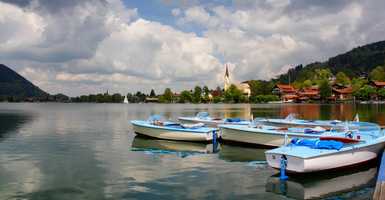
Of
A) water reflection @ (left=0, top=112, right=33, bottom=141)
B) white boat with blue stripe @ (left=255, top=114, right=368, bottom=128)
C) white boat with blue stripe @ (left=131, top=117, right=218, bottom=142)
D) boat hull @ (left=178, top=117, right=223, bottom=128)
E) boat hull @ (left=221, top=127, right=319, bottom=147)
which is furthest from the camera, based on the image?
water reflection @ (left=0, top=112, right=33, bottom=141)

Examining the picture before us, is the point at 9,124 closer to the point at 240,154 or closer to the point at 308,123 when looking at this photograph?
the point at 240,154

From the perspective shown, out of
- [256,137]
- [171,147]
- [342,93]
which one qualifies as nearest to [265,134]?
[256,137]

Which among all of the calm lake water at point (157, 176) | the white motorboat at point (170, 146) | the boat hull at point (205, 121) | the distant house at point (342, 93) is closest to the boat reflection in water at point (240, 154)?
the calm lake water at point (157, 176)

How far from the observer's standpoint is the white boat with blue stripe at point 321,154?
56.8 feet

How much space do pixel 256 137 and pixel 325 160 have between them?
9701mm

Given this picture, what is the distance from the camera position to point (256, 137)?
27531mm

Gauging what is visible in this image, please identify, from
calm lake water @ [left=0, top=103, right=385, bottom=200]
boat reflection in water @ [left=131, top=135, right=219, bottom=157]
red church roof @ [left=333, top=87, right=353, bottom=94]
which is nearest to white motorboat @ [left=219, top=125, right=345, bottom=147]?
calm lake water @ [left=0, top=103, right=385, bottom=200]

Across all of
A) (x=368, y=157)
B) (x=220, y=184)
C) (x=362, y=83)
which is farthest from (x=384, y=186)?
(x=362, y=83)

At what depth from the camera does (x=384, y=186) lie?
11156mm

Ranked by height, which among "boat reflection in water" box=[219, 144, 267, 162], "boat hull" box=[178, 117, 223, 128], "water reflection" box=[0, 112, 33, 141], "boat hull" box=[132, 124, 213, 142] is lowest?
"boat reflection in water" box=[219, 144, 267, 162]

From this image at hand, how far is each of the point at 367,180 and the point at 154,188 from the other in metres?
10.1

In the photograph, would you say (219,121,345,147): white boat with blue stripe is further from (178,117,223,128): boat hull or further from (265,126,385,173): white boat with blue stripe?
(178,117,223,128): boat hull

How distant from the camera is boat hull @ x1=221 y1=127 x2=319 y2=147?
26578mm

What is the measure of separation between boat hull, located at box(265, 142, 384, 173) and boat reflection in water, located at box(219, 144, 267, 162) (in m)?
5.38
